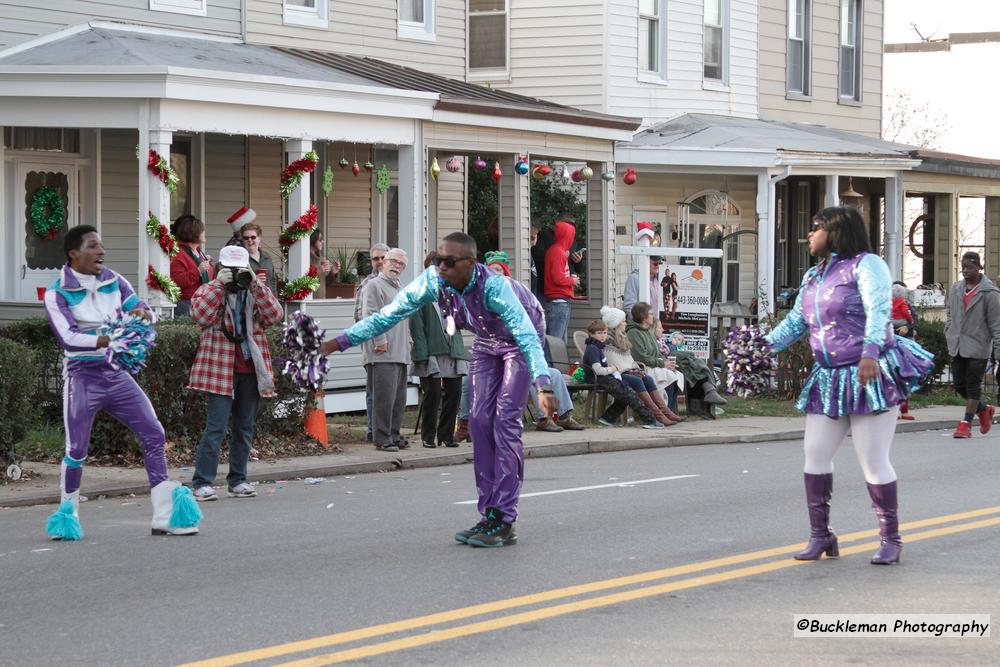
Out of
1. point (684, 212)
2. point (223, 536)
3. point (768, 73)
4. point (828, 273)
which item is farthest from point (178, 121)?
point (768, 73)

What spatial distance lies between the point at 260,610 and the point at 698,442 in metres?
10.2

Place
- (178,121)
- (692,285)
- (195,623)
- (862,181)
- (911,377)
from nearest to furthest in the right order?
1. (195,623)
2. (911,377)
3. (178,121)
4. (692,285)
5. (862,181)

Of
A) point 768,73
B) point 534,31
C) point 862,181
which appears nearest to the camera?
point 534,31

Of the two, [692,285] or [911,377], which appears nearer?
[911,377]

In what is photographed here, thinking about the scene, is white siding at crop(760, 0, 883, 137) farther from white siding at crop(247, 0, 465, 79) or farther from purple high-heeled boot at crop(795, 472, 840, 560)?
purple high-heeled boot at crop(795, 472, 840, 560)

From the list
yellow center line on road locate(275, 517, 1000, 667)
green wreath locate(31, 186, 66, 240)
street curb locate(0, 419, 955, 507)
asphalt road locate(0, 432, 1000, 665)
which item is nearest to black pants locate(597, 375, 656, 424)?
street curb locate(0, 419, 955, 507)

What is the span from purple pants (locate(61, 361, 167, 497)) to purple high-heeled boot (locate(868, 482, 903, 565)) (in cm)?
448

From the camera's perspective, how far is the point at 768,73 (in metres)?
29.6

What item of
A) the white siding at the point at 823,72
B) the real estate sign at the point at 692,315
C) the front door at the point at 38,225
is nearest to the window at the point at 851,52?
the white siding at the point at 823,72

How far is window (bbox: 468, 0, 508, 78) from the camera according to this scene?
87.1 ft

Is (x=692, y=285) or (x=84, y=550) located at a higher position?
(x=692, y=285)

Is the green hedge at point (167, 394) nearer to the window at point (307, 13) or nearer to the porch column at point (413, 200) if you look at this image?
the porch column at point (413, 200)

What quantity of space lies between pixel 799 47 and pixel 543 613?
24447 millimetres

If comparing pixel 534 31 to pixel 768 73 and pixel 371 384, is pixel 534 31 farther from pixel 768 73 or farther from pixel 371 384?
pixel 371 384
